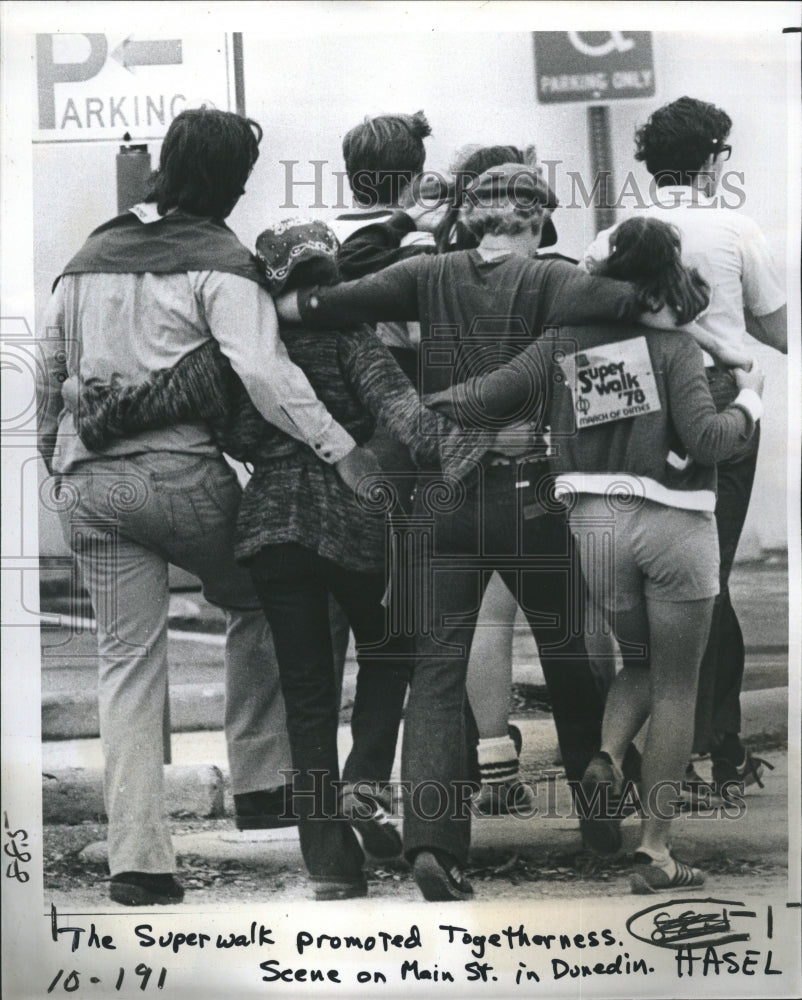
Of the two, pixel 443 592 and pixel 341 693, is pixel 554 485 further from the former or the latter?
pixel 341 693

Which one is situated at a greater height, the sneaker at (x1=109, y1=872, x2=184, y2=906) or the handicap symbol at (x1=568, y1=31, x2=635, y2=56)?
the handicap symbol at (x1=568, y1=31, x2=635, y2=56)

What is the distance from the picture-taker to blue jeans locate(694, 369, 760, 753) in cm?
435

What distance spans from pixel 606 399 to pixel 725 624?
75cm

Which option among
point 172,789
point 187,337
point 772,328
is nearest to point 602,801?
point 172,789

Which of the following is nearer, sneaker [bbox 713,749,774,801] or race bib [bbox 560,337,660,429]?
race bib [bbox 560,337,660,429]

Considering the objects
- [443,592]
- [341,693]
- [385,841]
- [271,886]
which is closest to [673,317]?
[443,592]

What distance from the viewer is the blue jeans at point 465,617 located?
427 cm

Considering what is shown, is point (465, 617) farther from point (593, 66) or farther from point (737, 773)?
point (593, 66)

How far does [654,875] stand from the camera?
14.3 feet

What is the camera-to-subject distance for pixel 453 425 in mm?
4262

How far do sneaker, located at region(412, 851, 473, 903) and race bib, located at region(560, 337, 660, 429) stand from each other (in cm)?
131

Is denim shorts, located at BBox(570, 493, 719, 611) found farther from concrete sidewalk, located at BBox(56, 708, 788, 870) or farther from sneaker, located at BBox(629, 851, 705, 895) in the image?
sneaker, located at BBox(629, 851, 705, 895)

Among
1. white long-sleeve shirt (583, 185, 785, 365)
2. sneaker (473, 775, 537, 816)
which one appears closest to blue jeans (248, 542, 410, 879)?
sneaker (473, 775, 537, 816)

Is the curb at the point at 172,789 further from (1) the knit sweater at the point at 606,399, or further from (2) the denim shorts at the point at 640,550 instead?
(1) the knit sweater at the point at 606,399
